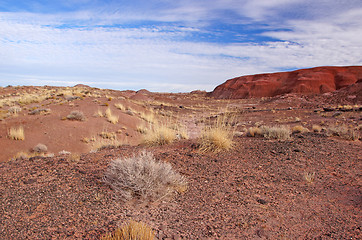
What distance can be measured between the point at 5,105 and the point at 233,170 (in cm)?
2236

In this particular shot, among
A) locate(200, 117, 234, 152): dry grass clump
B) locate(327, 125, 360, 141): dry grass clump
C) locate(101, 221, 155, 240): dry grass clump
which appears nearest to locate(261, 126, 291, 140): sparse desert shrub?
locate(327, 125, 360, 141): dry grass clump

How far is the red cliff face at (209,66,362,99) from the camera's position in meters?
47.2

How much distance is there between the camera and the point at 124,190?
362 centimetres

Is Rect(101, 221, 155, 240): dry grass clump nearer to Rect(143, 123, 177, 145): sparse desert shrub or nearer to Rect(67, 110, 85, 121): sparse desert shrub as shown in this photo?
Rect(143, 123, 177, 145): sparse desert shrub

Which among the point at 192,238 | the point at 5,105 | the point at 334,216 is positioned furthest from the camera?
the point at 5,105

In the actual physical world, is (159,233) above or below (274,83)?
below

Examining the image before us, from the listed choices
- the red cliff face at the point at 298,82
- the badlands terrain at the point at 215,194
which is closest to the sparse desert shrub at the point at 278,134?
the badlands terrain at the point at 215,194

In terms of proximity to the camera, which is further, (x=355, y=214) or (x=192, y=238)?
(x=355, y=214)

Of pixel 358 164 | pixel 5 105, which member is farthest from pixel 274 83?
pixel 358 164

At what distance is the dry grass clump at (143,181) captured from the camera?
354 centimetres

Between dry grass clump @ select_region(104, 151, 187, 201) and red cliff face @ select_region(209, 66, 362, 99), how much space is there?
46.5 m

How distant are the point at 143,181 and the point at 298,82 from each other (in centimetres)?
5227

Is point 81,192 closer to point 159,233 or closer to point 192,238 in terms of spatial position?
point 159,233

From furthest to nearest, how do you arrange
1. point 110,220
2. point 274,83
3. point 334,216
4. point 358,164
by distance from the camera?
point 274,83
point 358,164
point 334,216
point 110,220
